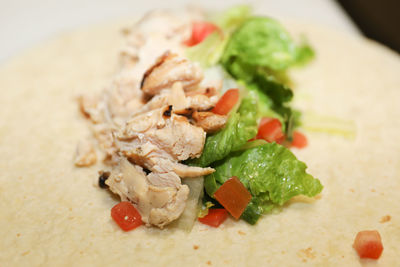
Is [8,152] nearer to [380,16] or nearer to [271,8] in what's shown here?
[271,8]

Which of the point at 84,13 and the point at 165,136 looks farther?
the point at 84,13

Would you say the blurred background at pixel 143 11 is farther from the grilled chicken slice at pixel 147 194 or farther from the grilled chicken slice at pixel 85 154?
the grilled chicken slice at pixel 147 194

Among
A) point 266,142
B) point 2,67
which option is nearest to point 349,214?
point 266,142

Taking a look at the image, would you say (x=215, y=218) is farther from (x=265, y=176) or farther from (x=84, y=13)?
(x=84, y=13)

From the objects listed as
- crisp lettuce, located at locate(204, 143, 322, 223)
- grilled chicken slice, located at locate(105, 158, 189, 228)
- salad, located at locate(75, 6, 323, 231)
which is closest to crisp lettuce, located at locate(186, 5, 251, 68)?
salad, located at locate(75, 6, 323, 231)

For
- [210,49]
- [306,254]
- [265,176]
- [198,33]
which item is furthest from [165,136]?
[198,33]

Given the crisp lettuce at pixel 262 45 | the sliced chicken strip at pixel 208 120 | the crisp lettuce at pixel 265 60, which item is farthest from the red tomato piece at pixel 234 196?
the crisp lettuce at pixel 262 45
